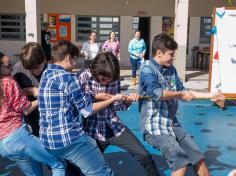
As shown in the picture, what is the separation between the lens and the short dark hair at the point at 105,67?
9.83ft

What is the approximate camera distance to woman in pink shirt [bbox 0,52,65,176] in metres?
2.80

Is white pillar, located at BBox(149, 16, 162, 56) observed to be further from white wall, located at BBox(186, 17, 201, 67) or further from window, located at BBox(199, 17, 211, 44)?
window, located at BBox(199, 17, 211, 44)

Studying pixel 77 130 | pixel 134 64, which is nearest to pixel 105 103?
pixel 77 130

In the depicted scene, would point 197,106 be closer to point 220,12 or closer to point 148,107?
point 220,12

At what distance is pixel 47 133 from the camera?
2676mm

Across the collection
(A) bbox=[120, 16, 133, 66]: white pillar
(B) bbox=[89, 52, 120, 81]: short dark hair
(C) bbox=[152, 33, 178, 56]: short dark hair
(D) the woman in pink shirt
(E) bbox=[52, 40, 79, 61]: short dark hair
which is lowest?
(D) the woman in pink shirt

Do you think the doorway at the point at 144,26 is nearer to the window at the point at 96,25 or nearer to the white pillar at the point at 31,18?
the window at the point at 96,25

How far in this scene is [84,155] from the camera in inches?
106

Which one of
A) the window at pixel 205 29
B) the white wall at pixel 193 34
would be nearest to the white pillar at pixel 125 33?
the white wall at pixel 193 34

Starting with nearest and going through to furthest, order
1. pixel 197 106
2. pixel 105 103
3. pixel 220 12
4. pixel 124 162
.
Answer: pixel 105 103, pixel 124 162, pixel 220 12, pixel 197 106

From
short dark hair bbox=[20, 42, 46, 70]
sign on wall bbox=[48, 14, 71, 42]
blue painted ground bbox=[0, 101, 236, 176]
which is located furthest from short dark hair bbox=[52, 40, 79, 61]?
sign on wall bbox=[48, 14, 71, 42]

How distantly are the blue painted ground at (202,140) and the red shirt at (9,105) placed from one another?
1514 millimetres

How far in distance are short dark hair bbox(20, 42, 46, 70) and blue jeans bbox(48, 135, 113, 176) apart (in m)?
0.82

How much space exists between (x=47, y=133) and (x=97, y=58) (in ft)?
2.56
